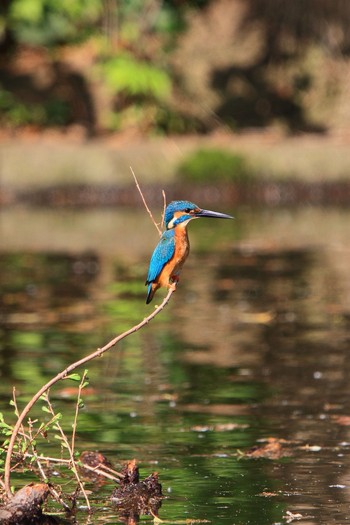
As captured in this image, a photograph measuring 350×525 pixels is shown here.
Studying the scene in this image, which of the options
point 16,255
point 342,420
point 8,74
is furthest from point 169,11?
point 342,420

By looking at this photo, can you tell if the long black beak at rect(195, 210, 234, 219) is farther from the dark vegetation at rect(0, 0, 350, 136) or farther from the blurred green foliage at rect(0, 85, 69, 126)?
the blurred green foliage at rect(0, 85, 69, 126)

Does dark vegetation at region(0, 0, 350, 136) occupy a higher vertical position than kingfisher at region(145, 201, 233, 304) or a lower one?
higher

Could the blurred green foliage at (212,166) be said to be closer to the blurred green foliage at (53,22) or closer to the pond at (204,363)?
the pond at (204,363)

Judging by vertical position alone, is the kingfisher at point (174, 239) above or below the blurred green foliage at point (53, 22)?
below

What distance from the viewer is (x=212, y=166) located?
68.9 ft

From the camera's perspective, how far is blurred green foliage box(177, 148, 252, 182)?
68.9 ft

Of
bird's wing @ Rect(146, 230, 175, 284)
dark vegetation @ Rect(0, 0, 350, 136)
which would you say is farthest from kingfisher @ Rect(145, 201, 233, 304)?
dark vegetation @ Rect(0, 0, 350, 136)

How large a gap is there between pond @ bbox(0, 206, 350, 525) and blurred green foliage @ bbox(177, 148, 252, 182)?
328 centimetres

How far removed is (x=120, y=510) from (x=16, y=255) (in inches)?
395

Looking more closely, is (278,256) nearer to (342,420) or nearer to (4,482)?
(342,420)

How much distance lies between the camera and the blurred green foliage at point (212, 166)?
21000 millimetres

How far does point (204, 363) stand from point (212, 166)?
11761 millimetres

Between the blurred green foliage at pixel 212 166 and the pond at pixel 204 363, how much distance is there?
3.28 meters

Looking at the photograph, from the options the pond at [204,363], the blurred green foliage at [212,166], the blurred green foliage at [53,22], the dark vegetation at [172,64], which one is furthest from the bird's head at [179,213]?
the blurred green foliage at [53,22]
